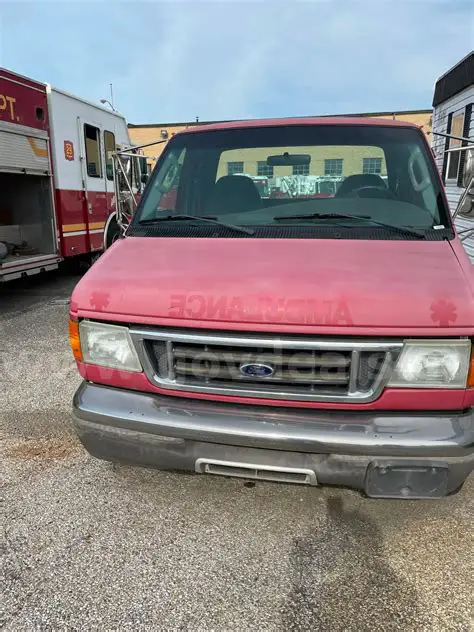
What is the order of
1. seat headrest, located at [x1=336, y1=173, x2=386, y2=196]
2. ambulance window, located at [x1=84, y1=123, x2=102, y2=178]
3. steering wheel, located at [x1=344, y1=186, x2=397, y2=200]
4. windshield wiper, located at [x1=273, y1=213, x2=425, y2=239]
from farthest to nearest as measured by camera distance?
1. ambulance window, located at [x1=84, y1=123, x2=102, y2=178]
2. seat headrest, located at [x1=336, y1=173, x2=386, y2=196]
3. steering wheel, located at [x1=344, y1=186, x2=397, y2=200]
4. windshield wiper, located at [x1=273, y1=213, x2=425, y2=239]

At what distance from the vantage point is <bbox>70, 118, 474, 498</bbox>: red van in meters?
2.01

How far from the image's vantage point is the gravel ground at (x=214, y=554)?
205cm

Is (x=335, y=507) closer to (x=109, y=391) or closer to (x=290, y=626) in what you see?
(x=290, y=626)

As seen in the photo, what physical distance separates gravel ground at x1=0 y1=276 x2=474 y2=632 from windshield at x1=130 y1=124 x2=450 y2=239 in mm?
1494

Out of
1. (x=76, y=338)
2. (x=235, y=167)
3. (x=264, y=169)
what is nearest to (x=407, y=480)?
(x=76, y=338)

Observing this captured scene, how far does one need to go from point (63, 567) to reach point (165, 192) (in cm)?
222

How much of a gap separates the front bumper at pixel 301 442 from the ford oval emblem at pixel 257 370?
0.52ft

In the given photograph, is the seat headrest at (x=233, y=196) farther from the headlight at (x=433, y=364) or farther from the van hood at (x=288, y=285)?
the headlight at (x=433, y=364)

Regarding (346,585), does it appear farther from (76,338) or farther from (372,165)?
(372,165)

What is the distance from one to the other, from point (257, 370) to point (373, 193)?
148 centimetres

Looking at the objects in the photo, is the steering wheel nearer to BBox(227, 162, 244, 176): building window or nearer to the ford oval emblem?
BBox(227, 162, 244, 176): building window

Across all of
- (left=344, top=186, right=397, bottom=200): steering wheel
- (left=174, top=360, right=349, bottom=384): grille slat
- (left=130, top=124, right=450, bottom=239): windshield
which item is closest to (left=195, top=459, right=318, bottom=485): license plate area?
(left=174, top=360, right=349, bottom=384): grille slat

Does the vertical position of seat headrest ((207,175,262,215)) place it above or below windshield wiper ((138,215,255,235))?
above

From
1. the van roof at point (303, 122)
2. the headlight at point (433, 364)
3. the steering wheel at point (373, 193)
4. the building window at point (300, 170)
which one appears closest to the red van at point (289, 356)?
the headlight at point (433, 364)
